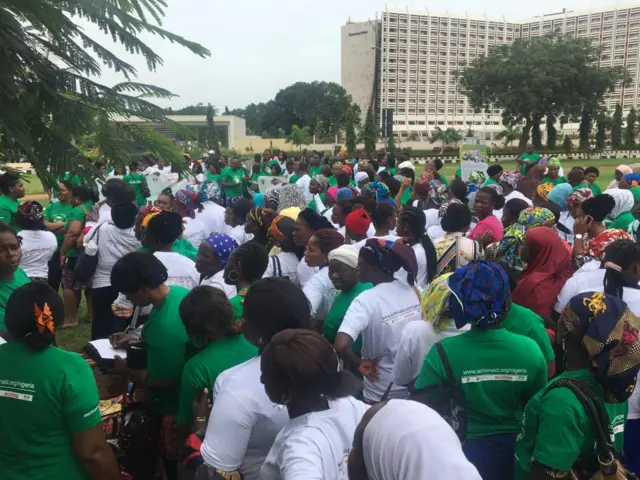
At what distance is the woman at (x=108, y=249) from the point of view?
5.95 m

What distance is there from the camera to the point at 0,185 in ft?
21.1

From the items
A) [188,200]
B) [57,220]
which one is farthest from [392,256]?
[57,220]

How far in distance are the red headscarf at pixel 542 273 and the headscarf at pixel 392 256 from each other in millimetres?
1147

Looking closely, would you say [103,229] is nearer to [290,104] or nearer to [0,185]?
[0,185]

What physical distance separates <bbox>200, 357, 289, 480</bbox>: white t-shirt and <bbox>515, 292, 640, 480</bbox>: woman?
969 mm

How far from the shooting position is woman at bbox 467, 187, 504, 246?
6023mm

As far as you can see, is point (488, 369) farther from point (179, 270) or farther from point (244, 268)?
point (179, 270)

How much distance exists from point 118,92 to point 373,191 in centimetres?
624

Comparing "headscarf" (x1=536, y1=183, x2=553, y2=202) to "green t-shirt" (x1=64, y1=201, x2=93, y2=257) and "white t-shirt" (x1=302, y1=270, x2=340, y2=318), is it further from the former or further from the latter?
"green t-shirt" (x1=64, y1=201, x2=93, y2=257)

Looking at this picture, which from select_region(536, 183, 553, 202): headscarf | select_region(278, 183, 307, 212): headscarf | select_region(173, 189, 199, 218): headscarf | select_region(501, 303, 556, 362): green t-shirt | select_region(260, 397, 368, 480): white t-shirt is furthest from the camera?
select_region(278, 183, 307, 212): headscarf

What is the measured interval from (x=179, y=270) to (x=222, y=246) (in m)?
0.44

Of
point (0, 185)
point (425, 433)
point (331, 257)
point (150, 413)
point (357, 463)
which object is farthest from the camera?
point (0, 185)

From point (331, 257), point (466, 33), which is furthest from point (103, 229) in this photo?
point (466, 33)

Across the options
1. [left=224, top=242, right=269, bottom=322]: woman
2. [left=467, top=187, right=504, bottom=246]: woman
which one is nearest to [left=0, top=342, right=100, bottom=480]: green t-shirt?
[left=224, top=242, right=269, bottom=322]: woman
